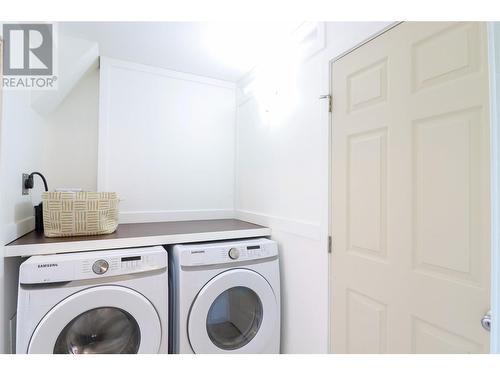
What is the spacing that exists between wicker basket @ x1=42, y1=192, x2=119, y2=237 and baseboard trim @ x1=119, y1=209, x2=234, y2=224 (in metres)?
0.56

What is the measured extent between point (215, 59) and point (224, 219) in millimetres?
1443

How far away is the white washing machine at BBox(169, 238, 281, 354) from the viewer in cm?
155

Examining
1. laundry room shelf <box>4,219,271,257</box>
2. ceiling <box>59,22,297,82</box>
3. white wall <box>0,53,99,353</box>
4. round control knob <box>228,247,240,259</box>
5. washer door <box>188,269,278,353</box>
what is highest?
ceiling <box>59,22,297,82</box>

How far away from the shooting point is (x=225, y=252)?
167 cm

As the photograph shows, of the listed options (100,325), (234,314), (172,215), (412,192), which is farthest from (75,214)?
(412,192)

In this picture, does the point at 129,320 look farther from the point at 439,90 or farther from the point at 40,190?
the point at 439,90

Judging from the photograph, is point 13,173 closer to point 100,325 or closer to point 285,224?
point 100,325

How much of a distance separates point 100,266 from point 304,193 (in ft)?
4.02

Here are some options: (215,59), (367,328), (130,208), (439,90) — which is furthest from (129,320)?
(215,59)

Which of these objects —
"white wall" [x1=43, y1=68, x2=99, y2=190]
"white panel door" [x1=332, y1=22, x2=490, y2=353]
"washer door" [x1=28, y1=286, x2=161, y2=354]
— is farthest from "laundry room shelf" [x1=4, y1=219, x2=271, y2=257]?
"white panel door" [x1=332, y1=22, x2=490, y2=353]

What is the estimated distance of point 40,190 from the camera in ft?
6.50

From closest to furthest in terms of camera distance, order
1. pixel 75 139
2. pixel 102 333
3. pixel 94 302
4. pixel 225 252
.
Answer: pixel 94 302, pixel 102 333, pixel 225 252, pixel 75 139

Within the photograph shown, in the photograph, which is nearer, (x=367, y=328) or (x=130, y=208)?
(x=367, y=328)

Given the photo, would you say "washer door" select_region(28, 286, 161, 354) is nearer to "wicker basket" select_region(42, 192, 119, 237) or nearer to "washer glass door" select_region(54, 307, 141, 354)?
"washer glass door" select_region(54, 307, 141, 354)
